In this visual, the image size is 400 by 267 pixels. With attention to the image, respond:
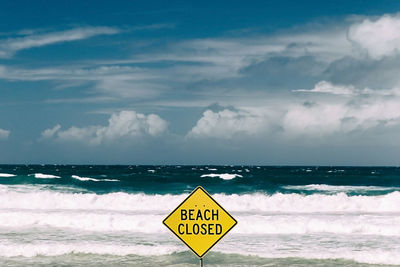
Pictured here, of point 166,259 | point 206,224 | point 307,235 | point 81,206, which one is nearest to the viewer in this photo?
point 206,224

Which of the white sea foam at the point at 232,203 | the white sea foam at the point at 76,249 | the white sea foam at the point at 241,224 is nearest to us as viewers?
the white sea foam at the point at 76,249

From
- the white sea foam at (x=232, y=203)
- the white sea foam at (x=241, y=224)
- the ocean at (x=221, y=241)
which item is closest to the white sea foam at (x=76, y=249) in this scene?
the ocean at (x=221, y=241)

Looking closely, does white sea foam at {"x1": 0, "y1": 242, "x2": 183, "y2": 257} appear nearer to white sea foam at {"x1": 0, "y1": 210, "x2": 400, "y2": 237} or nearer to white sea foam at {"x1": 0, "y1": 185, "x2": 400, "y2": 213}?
white sea foam at {"x1": 0, "y1": 210, "x2": 400, "y2": 237}

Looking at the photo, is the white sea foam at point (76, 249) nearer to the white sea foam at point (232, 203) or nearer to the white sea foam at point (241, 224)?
the white sea foam at point (241, 224)

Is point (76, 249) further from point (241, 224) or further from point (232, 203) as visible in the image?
point (232, 203)

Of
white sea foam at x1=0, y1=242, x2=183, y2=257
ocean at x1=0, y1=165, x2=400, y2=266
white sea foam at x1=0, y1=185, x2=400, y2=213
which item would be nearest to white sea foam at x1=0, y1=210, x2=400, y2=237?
ocean at x1=0, y1=165, x2=400, y2=266

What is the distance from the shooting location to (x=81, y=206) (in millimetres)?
28844

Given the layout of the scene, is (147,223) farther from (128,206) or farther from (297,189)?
(297,189)

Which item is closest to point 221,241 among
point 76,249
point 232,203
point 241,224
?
point 241,224

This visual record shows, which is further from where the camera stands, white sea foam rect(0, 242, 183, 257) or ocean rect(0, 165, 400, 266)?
white sea foam rect(0, 242, 183, 257)

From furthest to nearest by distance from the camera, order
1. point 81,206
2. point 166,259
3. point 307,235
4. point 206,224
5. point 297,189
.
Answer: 1. point 297,189
2. point 81,206
3. point 307,235
4. point 166,259
5. point 206,224

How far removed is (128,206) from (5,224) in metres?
10.2

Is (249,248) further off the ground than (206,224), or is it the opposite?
(206,224)

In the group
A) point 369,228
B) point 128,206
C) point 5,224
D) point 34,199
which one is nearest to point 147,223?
point 5,224
